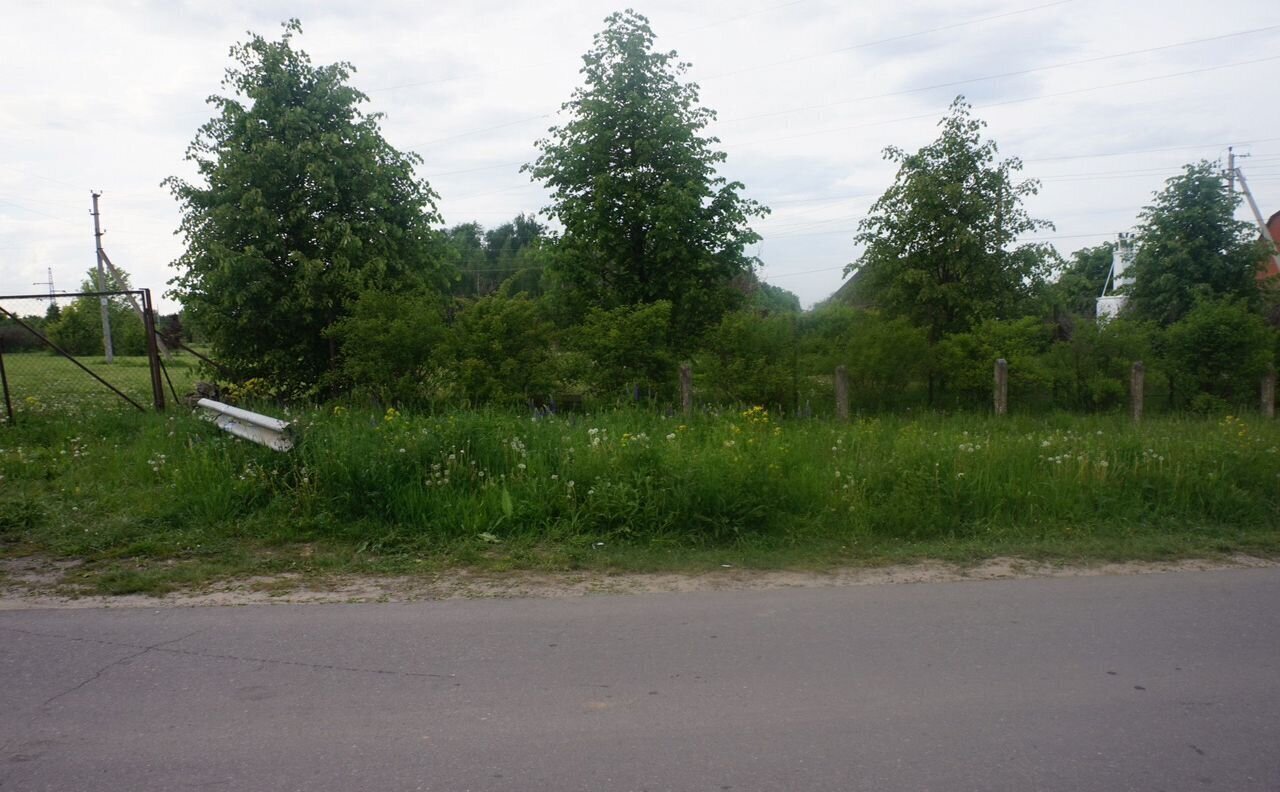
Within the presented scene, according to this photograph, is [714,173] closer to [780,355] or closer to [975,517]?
[780,355]

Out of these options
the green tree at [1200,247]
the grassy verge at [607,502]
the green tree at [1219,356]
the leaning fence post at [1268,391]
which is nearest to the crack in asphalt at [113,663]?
the grassy verge at [607,502]

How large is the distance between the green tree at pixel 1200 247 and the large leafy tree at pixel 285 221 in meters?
16.2

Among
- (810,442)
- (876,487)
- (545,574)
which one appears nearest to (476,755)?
(545,574)

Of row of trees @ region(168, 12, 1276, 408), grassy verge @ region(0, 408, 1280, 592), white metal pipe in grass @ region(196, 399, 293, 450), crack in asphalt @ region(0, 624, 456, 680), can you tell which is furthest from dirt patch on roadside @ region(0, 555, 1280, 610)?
row of trees @ region(168, 12, 1276, 408)

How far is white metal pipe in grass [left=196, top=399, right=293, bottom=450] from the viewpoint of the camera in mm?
7934

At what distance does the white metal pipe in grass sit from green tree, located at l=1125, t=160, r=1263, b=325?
60.6 feet

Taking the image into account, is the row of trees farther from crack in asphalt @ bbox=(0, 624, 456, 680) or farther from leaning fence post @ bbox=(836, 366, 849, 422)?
crack in asphalt @ bbox=(0, 624, 456, 680)

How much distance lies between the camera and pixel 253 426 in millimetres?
8461

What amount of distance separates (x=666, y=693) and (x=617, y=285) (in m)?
11.4

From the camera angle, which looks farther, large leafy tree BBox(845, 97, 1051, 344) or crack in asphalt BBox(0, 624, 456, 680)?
large leafy tree BBox(845, 97, 1051, 344)

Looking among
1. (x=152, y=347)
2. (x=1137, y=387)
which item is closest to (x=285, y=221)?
(x=152, y=347)

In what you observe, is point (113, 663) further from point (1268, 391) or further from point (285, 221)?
point (1268, 391)

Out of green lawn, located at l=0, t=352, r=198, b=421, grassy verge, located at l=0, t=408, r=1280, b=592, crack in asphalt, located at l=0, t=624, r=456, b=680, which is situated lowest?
crack in asphalt, located at l=0, t=624, r=456, b=680

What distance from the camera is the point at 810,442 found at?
895cm
